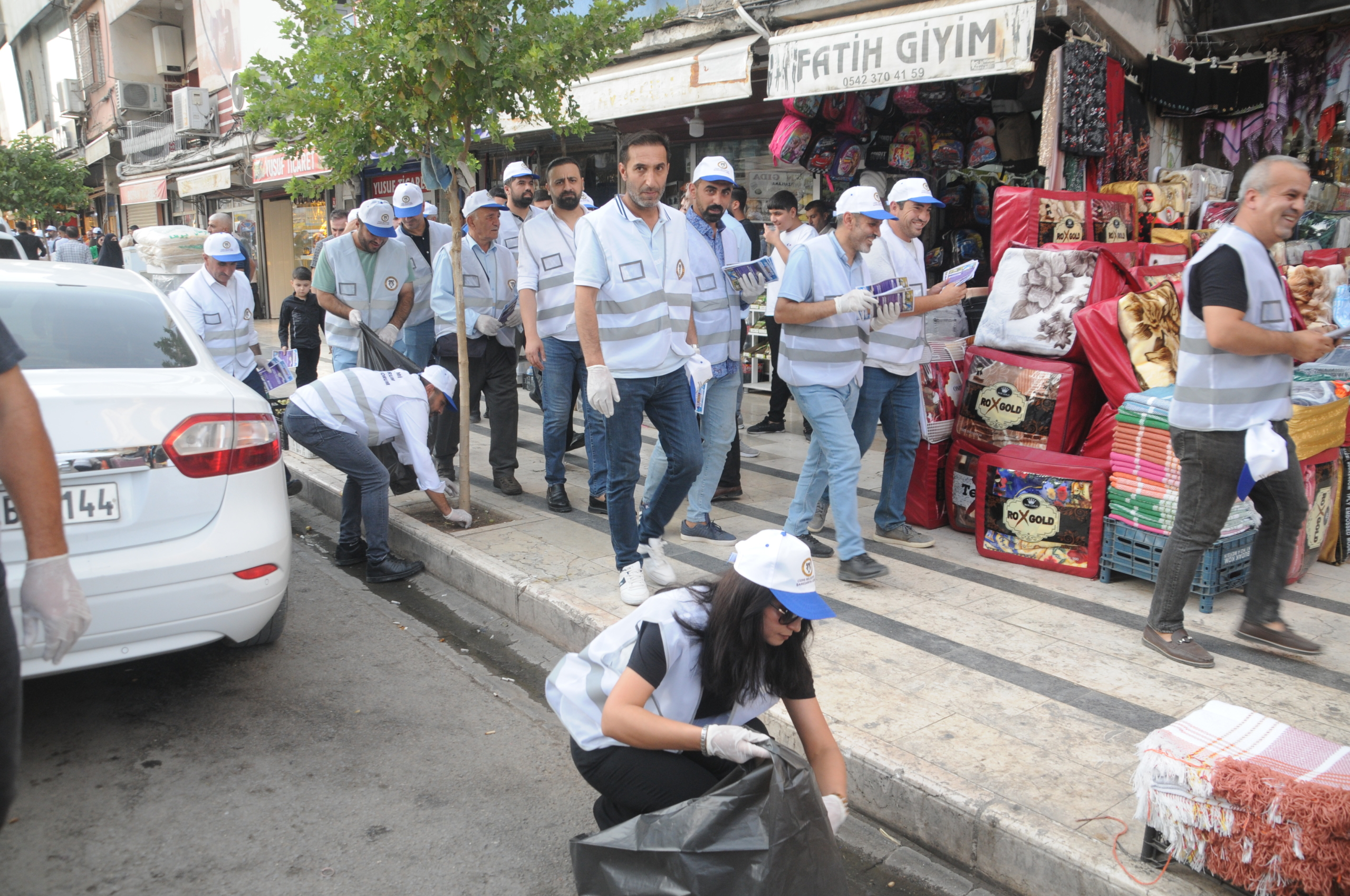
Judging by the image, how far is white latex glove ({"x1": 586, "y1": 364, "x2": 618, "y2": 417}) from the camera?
414 centimetres

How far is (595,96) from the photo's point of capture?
903cm

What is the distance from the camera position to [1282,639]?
3814 mm

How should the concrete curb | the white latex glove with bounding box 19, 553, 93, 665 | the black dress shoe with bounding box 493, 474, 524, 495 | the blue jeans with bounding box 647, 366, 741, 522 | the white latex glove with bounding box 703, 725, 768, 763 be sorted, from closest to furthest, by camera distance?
the white latex glove with bounding box 19, 553, 93, 665, the white latex glove with bounding box 703, 725, 768, 763, the concrete curb, the blue jeans with bounding box 647, 366, 741, 522, the black dress shoe with bounding box 493, 474, 524, 495

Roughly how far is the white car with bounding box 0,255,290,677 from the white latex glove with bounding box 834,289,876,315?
2545 mm

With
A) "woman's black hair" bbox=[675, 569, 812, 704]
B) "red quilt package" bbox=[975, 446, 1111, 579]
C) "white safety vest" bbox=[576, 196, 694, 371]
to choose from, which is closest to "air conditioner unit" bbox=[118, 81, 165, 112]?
"white safety vest" bbox=[576, 196, 694, 371]

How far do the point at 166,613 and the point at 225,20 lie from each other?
824 inches

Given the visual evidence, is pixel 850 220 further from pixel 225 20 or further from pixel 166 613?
pixel 225 20

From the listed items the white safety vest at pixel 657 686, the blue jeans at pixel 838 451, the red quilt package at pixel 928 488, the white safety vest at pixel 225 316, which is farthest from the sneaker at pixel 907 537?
the white safety vest at pixel 225 316

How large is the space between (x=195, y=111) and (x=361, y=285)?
60.9ft

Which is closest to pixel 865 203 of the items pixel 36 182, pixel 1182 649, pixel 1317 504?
pixel 1182 649

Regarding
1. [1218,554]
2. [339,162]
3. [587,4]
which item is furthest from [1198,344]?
[587,4]

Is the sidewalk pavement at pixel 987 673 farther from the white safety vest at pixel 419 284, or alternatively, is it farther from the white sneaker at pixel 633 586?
the white safety vest at pixel 419 284

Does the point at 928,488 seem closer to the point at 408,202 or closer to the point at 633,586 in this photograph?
the point at 633,586

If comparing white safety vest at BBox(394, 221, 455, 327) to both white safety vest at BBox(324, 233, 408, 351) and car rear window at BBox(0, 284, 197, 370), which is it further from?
car rear window at BBox(0, 284, 197, 370)
